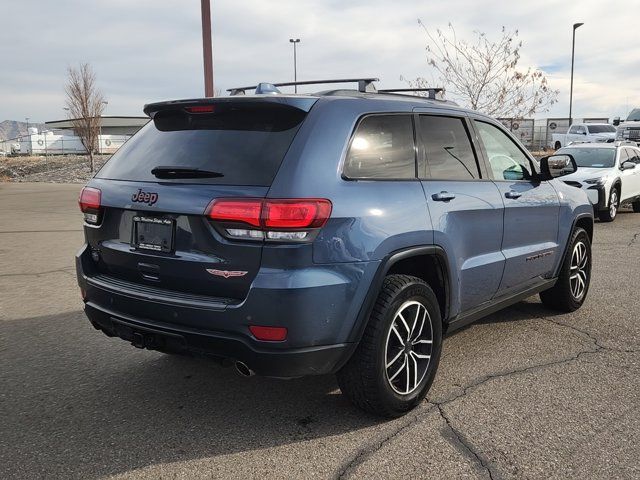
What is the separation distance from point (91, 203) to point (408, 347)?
206 cm

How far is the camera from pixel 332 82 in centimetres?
416

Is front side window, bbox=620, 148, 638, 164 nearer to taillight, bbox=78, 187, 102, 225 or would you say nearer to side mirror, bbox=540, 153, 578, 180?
side mirror, bbox=540, 153, 578, 180

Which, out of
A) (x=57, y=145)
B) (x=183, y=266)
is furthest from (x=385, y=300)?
(x=57, y=145)

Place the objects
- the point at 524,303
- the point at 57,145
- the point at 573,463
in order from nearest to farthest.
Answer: the point at 573,463 < the point at 524,303 < the point at 57,145

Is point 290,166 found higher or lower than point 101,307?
higher

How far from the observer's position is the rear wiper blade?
3080 millimetres

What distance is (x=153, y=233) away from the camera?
3.19 meters

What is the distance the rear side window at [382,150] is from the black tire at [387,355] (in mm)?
606

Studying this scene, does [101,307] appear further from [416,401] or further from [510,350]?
[510,350]

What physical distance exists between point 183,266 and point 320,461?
120cm

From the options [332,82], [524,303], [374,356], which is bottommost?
[524,303]

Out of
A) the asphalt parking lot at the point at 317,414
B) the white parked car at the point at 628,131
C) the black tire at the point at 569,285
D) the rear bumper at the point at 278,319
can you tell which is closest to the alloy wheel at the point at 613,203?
the black tire at the point at 569,285

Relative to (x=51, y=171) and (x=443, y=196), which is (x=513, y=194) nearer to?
(x=443, y=196)

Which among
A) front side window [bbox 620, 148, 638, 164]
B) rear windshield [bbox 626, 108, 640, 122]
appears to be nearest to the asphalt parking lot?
front side window [bbox 620, 148, 638, 164]
